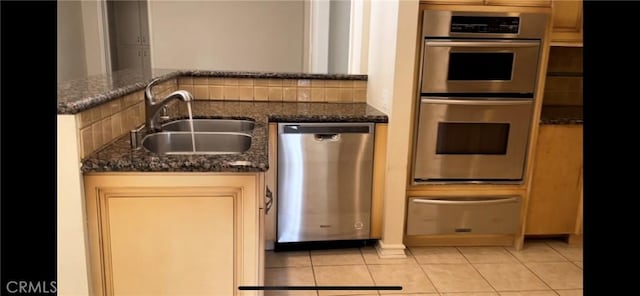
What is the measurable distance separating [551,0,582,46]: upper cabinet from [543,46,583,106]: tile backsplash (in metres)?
0.60

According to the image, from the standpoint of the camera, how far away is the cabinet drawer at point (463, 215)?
267 centimetres

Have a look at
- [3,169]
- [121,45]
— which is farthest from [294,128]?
[121,45]

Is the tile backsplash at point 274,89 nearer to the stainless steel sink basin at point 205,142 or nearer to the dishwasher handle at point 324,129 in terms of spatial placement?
the dishwasher handle at point 324,129

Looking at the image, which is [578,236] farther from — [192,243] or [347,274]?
[192,243]

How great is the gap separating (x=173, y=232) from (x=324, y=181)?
1273 millimetres

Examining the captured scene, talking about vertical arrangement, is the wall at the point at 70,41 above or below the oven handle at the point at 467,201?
above

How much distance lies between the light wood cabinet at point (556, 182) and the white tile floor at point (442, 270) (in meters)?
0.17

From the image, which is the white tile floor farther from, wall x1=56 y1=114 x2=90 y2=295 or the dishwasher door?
wall x1=56 y1=114 x2=90 y2=295

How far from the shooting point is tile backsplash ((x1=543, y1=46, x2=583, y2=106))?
10.4ft

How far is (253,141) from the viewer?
1783 mm

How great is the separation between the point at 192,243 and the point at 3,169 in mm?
1187

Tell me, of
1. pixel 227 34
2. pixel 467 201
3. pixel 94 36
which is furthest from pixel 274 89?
pixel 94 36

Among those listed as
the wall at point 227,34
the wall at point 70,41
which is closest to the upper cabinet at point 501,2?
the wall at point 227,34

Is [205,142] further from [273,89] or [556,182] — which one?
[556,182]
